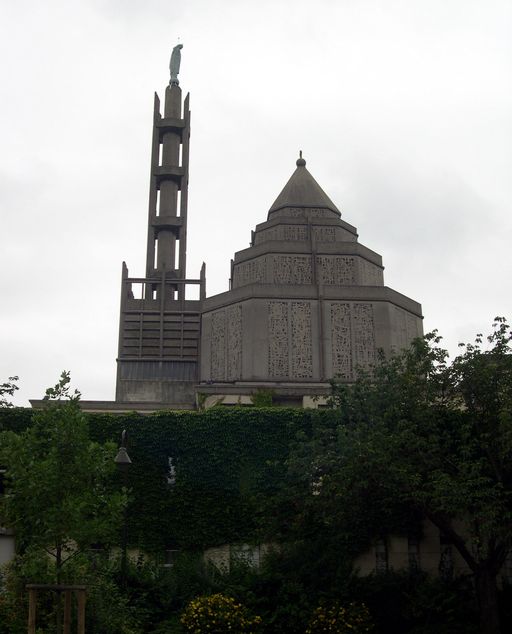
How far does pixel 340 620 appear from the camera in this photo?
2298cm

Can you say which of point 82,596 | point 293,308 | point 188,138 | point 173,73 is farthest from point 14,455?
point 173,73

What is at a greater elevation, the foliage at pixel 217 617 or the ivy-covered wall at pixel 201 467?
the ivy-covered wall at pixel 201 467

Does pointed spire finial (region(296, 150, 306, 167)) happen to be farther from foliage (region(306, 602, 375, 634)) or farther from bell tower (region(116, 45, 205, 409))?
foliage (region(306, 602, 375, 634))

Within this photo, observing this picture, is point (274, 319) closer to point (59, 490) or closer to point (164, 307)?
point (164, 307)

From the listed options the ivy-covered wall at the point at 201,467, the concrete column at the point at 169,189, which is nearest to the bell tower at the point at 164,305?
the concrete column at the point at 169,189

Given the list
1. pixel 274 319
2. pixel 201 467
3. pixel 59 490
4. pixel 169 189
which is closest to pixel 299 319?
pixel 274 319

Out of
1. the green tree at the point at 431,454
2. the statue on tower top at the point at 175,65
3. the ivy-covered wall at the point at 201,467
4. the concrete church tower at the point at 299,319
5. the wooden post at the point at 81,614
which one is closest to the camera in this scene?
the wooden post at the point at 81,614

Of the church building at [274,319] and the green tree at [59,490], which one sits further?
the church building at [274,319]

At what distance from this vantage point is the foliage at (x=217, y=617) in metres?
22.4

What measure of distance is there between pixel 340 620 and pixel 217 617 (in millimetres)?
3108

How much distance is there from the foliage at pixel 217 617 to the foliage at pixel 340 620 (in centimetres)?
147

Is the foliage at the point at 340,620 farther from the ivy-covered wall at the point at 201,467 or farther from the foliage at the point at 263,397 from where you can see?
the foliage at the point at 263,397

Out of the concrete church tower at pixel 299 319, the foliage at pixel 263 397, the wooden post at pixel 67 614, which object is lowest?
the wooden post at pixel 67 614

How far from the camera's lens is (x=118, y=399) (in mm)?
44844
